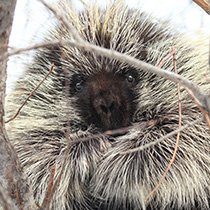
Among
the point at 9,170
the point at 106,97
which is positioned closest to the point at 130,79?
the point at 106,97

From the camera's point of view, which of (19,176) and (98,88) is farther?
(98,88)

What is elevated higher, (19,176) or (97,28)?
(97,28)

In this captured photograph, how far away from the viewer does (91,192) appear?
201 centimetres

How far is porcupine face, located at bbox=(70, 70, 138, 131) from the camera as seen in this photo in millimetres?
1875

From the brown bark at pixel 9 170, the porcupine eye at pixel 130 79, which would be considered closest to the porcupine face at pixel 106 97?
the porcupine eye at pixel 130 79

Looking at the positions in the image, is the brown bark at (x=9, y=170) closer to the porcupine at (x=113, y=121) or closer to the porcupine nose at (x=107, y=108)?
the porcupine at (x=113, y=121)

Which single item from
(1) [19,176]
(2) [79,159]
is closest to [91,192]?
(2) [79,159]

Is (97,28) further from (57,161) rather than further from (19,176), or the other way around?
(19,176)

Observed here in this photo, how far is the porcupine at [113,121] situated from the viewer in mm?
1872

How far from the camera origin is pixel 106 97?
1845mm

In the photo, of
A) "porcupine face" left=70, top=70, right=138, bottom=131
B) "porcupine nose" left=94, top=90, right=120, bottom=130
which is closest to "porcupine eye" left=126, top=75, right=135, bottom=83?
"porcupine face" left=70, top=70, right=138, bottom=131

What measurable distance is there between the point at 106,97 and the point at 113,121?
0.17 metres

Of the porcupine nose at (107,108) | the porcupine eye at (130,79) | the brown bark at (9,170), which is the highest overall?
the porcupine eye at (130,79)

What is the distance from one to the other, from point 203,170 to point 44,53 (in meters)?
1.28
